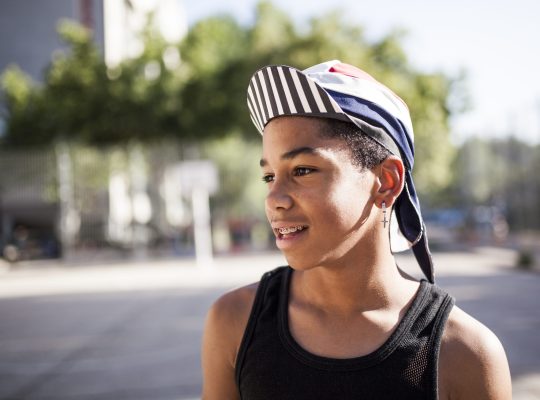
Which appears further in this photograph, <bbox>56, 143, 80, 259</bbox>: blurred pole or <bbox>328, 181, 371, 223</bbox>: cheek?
<bbox>56, 143, 80, 259</bbox>: blurred pole

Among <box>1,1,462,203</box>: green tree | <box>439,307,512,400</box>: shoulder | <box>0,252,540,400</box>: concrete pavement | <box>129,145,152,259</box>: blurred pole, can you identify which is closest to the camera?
<box>439,307,512,400</box>: shoulder

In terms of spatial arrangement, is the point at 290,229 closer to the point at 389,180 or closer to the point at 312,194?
the point at 312,194

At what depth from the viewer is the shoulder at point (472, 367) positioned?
126 cm

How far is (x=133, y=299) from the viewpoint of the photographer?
31.0 ft

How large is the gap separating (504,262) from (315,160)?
47.1 feet

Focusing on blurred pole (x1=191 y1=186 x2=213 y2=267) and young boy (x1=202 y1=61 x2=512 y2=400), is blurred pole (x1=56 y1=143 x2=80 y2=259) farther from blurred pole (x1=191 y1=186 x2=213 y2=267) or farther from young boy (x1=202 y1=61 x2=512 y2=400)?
young boy (x1=202 y1=61 x2=512 y2=400)

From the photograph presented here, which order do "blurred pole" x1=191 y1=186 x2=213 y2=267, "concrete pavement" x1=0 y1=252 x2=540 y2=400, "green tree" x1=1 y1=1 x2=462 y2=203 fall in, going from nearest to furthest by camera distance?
"concrete pavement" x1=0 y1=252 x2=540 y2=400, "blurred pole" x1=191 y1=186 x2=213 y2=267, "green tree" x1=1 y1=1 x2=462 y2=203

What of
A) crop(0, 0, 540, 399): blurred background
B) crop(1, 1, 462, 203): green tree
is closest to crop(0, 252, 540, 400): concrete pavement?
crop(0, 0, 540, 399): blurred background

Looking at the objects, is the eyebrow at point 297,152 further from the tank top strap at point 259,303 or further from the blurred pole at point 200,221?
the blurred pole at point 200,221

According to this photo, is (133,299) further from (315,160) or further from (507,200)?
(507,200)

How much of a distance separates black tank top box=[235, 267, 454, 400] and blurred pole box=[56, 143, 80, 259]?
20.0 metres

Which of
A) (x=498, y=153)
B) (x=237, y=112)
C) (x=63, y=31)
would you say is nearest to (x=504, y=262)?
(x=498, y=153)

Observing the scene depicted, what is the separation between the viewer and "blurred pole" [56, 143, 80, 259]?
19953 millimetres

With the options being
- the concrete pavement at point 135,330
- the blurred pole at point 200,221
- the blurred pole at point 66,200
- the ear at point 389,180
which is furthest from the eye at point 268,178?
the blurred pole at point 66,200
